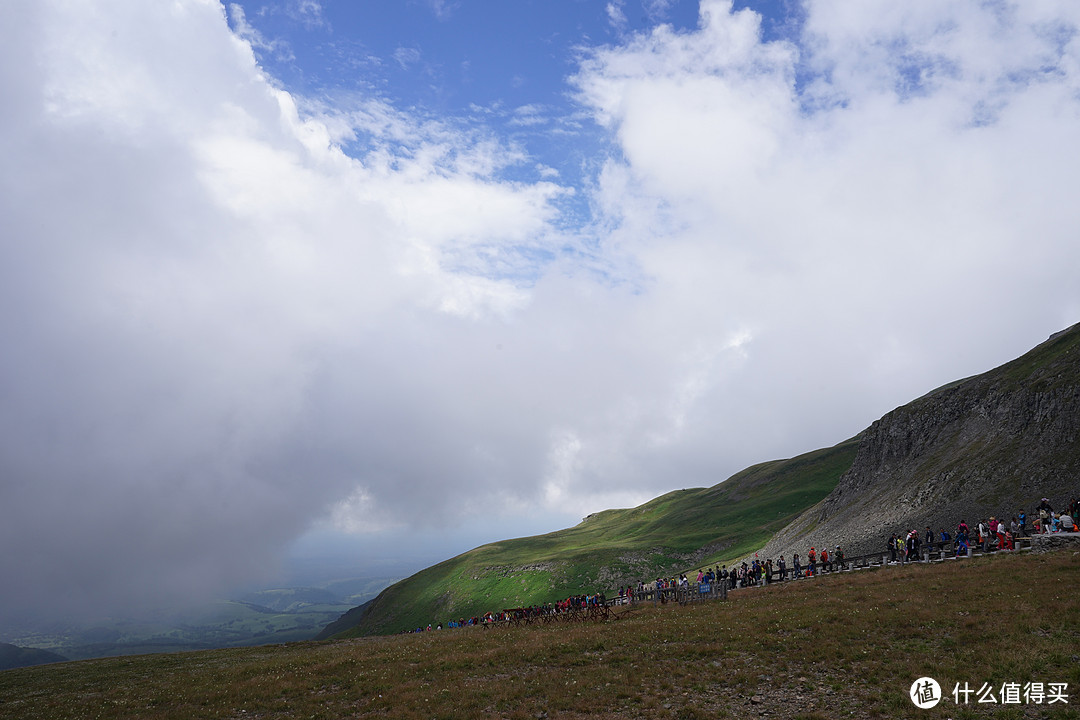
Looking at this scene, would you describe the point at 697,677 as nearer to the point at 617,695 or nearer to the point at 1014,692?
the point at 617,695

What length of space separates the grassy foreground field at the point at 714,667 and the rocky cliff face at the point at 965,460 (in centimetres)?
3405

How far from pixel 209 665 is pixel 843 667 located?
144 ft

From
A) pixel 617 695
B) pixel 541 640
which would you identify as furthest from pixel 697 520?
pixel 617 695

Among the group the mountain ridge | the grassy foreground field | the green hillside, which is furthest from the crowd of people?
the green hillside

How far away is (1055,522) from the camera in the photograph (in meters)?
39.8

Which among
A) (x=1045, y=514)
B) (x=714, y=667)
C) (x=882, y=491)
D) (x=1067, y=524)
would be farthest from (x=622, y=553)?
(x=714, y=667)

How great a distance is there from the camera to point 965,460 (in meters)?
75.9

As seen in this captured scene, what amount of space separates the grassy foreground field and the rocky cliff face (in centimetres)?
3405

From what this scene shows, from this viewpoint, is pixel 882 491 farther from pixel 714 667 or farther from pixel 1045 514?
pixel 714 667

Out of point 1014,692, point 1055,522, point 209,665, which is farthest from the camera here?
point 209,665

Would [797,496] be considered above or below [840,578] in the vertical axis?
above

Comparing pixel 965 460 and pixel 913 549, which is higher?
pixel 965 460

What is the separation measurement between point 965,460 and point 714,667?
71021 mm

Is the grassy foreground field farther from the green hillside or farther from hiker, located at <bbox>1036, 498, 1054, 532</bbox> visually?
the green hillside
